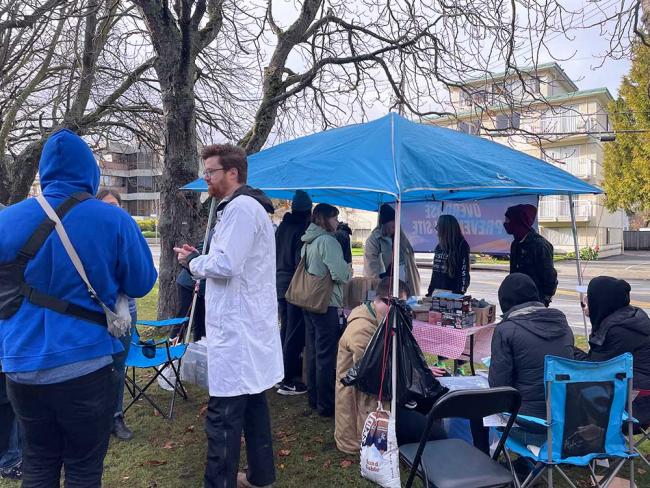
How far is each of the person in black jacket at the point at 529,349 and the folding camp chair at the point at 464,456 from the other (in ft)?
1.05

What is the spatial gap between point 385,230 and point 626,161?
25.3 meters

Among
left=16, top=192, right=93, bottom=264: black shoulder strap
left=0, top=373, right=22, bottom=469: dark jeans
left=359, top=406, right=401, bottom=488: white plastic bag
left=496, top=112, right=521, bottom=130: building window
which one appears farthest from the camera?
left=496, top=112, right=521, bottom=130: building window

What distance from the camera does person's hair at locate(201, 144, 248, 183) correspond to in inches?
105

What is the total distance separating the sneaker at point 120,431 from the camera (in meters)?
3.71

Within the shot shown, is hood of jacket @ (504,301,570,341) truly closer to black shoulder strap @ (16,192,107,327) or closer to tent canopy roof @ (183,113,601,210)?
tent canopy roof @ (183,113,601,210)

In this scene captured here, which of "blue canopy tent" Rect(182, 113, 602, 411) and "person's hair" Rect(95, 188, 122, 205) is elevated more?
"blue canopy tent" Rect(182, 113, 602, 411)

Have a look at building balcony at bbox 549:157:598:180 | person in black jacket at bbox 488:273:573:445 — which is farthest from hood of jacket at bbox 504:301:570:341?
building balcony at bbox 549:157:598:180

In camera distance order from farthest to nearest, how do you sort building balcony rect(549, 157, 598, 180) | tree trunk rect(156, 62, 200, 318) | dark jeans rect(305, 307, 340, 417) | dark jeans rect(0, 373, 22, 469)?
building balcony rect(549, 157, 598, 180) → tree trunk rect(156, 62, 200, 318) → dark jeans rect(305, 307, 340, 417) → dark jeans rect(0, 373, 22, 469)

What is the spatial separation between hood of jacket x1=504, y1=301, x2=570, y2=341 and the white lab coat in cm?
145

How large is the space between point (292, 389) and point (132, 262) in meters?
3.09

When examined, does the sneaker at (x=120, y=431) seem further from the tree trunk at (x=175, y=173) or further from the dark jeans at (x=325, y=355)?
the tree trunk at (x=175, y=173)

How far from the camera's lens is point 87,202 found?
1.93m

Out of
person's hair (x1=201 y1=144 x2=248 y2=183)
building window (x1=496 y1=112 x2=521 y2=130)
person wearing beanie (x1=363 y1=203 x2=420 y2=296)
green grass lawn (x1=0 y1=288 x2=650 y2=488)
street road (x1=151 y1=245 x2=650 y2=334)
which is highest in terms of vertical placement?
building window (x1=496 y1=112 x2=521 y2=130)

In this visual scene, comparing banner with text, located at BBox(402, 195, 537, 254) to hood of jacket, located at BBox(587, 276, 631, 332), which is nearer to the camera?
hood of jacket, located at BBox(587, 276, 631, 332)
